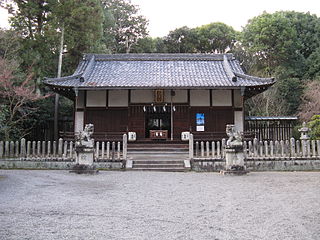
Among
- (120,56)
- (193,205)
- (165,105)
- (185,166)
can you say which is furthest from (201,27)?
(193,205)

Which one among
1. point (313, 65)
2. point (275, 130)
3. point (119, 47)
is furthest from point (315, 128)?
point (119, 47)

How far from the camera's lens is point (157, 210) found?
16.1ft

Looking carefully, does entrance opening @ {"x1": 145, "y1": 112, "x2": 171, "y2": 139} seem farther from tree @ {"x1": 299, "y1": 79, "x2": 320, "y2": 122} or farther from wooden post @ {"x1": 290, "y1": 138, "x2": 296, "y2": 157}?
tree @ {"x1": 299, "y1": 79, "x2": 320, "y2": 122}

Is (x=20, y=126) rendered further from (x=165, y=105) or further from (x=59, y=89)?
(x=165, y=105)

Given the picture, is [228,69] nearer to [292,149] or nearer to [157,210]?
[292,149]

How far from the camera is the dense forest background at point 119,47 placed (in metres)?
16.4

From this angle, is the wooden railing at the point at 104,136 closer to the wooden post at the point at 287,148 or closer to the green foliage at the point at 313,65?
the wooden post at the point at 287,148

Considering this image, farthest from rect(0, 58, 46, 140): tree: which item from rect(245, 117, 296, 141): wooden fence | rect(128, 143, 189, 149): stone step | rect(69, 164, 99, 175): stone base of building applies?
rect(245, 117, 296, 141): wooden fence

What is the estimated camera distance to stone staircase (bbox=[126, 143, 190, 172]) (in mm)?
11109

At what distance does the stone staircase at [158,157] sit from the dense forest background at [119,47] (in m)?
6.14

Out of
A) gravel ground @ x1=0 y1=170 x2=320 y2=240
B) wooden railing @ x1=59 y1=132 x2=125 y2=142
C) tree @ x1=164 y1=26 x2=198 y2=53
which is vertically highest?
tree @ x1=164 y1=26 x2=198 y2=53

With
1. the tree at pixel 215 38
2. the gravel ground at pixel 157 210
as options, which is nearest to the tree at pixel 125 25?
the tree at pixel 215 38

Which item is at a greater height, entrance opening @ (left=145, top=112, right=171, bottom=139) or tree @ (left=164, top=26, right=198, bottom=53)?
tree @ (left=164, top=26, right=198, bottom=53)

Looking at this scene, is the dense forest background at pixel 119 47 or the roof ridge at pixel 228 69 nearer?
the roof ridge at pixel 228 69
